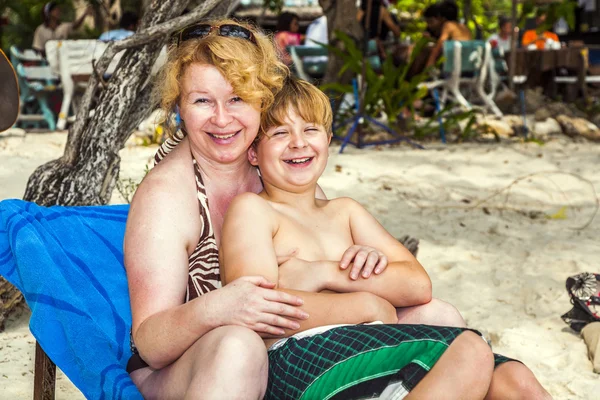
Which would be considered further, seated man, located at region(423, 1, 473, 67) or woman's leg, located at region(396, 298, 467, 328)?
seated man, located at region(423, 1, 473, 67)

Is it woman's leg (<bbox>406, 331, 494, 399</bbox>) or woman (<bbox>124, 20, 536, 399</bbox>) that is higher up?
woman (<bbox>124, 20, 536, 399</bbox>)

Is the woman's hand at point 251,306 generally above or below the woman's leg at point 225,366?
above

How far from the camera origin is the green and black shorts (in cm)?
161

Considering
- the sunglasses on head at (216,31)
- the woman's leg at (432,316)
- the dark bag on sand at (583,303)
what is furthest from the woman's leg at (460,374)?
the dark bag on sand at (583,303)

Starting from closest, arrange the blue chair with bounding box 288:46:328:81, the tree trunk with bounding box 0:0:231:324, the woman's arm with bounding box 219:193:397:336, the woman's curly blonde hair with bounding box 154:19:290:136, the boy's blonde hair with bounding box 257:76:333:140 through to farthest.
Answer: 1. the woman's arm with bounding box 219:193:397:336
2. the woman's curly blonde hair with bounding box 154:19:290:136
3. the boy's blonde hair with bounding box 257:76:333:140
4. the tree trunk with bounding box 0:0:231:324
5. the blue chair with bounding box 288:46:328:81

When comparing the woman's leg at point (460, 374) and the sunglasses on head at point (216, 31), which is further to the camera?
the sunglasses on head at point (216, 31)

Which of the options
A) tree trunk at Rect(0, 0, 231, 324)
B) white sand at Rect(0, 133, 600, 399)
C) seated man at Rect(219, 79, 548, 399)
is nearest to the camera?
seated man at Rect(219, 79, 548, 399)

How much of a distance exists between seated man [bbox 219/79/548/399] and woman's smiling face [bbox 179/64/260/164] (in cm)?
9

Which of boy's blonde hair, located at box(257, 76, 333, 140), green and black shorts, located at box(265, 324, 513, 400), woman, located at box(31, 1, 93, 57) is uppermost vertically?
boy's blonde hair, located at box(257, 76, 333, 140)

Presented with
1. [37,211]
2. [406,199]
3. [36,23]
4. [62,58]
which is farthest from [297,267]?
[36,23]

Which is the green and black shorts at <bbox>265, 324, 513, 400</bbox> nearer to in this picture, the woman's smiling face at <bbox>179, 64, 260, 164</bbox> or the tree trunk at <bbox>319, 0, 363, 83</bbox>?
the woman's smiling face at <bbox>179, 64, 260, 164</bbox>

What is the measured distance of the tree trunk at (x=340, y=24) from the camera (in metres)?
7.95

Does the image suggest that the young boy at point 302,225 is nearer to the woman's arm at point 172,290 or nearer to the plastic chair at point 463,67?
the woman's arm at point 172,290

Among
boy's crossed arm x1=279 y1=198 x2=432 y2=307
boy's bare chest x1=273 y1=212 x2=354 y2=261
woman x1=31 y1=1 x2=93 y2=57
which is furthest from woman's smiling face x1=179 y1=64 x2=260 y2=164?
woman x1=31 y1=1 x2=93 y2=57
